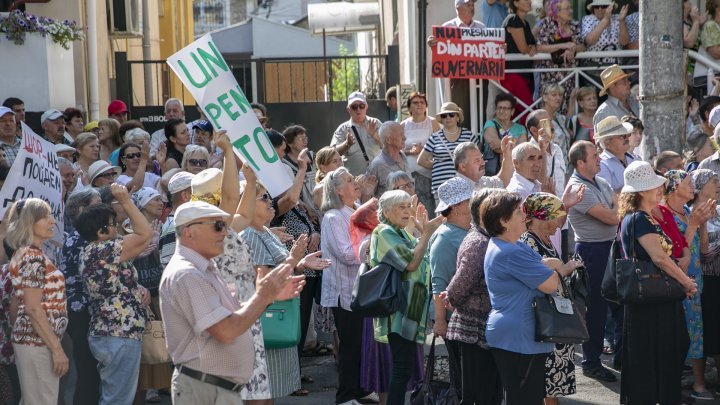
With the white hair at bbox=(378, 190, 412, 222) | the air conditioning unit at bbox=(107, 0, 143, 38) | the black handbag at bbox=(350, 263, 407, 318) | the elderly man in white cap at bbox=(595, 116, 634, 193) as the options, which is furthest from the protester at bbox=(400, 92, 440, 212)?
the air conditioning unit at bbox=(107, 0, 143, 38)

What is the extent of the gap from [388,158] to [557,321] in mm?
4829

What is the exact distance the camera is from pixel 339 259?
29.6ft

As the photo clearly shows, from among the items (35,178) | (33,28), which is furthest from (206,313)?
(33,28)

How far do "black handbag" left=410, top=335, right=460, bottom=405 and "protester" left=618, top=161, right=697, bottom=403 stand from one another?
4.56ft

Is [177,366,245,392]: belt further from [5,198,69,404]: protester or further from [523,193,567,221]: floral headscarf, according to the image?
[523,193,567,221]: floral headscarf

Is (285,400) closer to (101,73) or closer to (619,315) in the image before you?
(619,315)

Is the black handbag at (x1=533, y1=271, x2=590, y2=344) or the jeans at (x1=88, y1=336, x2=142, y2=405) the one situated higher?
the black handbag at (x1=533, y1=271, x2=590, y2=344)

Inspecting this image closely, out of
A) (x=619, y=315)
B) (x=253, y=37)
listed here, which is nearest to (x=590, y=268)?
(x=619, y=315)

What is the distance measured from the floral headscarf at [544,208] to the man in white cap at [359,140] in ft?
16.0

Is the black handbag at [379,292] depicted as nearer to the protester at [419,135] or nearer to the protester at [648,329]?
the protester at [648,329]

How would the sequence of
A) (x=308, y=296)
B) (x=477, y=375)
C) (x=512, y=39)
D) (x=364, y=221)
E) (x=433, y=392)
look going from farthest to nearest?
1. (x=512, y=39)
2. (x=308, y=296)
3. (x=364, y=221)
4. (x=433, y=392)
5. (x=477, y=375)

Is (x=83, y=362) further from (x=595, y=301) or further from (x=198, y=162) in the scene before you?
(x=595, y=301)

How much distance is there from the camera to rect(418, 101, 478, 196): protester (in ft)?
37.0

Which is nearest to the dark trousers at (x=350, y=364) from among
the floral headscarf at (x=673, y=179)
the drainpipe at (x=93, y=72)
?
the floral headscarf at (x=673, y=179)
